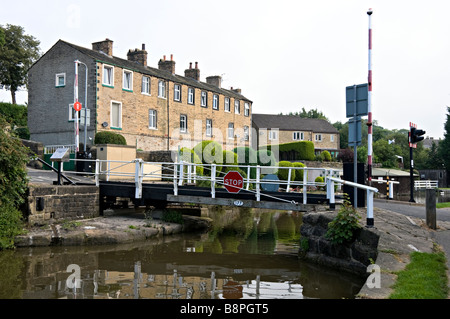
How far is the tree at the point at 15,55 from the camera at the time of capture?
143 feet

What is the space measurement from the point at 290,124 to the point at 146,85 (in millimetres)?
34439

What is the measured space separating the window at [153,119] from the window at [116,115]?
9.98 feet

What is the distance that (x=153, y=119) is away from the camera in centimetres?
3130

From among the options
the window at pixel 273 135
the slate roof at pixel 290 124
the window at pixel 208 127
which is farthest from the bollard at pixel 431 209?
the window at pixel 273 135

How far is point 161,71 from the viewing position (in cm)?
3441

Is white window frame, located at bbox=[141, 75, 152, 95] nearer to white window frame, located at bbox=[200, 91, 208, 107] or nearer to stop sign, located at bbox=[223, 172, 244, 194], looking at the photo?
white window frame, located at bbox=[200, 91, 208, 107]

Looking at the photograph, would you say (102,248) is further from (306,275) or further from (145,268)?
(306,275)

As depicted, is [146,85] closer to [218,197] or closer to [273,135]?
[218,197]

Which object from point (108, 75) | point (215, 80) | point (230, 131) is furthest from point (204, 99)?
point (108, 75)

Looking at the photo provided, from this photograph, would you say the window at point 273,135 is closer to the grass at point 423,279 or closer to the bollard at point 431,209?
the bollard at point 431,209

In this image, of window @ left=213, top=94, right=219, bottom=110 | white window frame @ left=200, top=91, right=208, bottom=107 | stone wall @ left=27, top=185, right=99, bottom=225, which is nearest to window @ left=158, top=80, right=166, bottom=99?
white window frame @ left=200, top=91, right=208, bottom=107

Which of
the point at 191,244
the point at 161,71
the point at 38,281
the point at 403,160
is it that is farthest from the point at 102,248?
the point at 403,160

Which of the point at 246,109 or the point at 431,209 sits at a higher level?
the point at 246,109

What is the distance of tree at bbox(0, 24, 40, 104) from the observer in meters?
43.6
